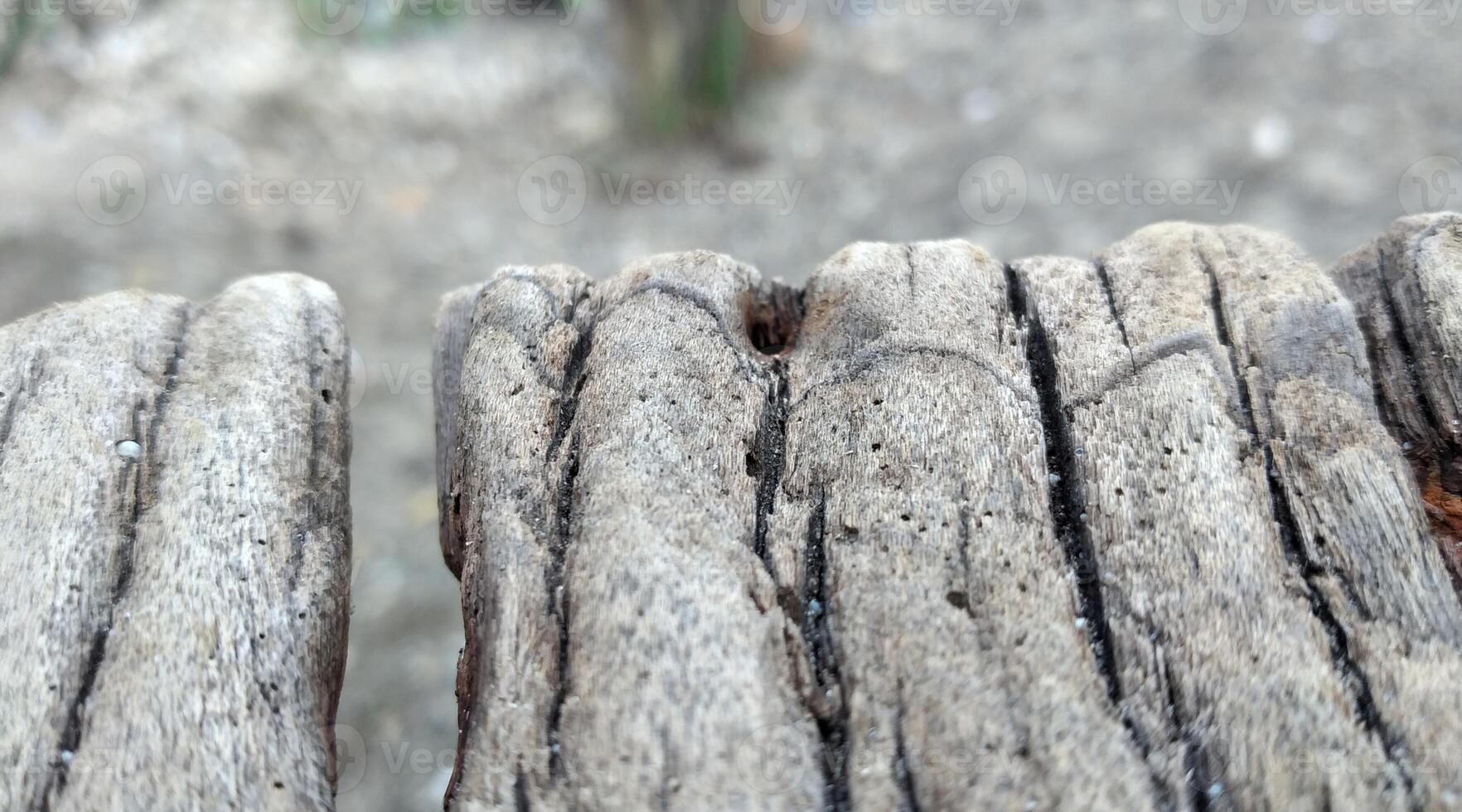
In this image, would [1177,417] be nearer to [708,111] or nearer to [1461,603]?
[1461,603]

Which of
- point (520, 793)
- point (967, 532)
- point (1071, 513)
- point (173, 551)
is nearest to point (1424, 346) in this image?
point (1071, 513)

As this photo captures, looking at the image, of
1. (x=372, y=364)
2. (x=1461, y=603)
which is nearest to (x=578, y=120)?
(x=372, y=364)

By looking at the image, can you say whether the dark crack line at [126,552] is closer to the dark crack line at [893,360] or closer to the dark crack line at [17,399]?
the dark crack line at [17,399]

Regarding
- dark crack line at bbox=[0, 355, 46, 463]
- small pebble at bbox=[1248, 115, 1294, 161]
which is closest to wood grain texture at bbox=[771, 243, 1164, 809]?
dark crack line at bbox=[0, 355, 46, 463]

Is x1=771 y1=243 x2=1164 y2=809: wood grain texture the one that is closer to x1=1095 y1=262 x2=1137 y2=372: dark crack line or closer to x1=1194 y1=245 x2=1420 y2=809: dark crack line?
x1=1095 y1=262 x2=1137 y2=372: dark crack line

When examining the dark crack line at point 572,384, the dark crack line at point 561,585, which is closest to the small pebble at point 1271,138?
the dark crack line at point 572,384

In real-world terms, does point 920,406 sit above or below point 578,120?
below
